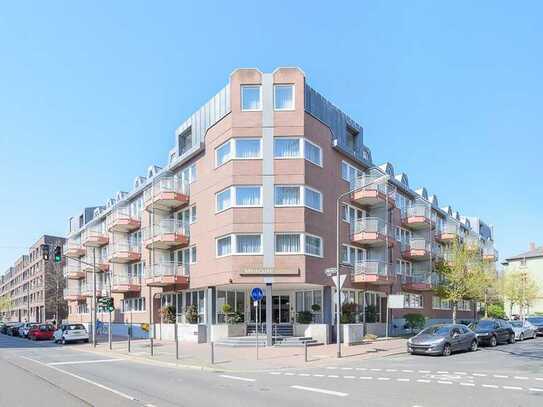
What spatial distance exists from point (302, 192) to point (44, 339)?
29.6 meters

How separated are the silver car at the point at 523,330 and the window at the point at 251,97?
22.1 m

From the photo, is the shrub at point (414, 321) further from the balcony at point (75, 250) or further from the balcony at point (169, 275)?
the balcony at point (75, 250)

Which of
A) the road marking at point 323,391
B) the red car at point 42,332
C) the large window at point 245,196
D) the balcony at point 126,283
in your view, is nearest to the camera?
the road marking at point 323,391

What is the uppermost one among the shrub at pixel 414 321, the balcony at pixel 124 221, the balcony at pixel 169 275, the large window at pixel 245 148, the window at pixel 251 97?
the window at pixel 251 97

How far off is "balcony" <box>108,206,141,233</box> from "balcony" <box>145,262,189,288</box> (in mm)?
9011

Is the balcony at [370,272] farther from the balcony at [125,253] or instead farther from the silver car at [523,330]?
the balcony at [125,253]

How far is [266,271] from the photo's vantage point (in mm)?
29703

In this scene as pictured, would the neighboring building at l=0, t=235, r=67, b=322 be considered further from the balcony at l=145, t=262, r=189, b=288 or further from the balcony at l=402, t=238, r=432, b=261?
the balcony at l=402, t=238, r=432, b=261

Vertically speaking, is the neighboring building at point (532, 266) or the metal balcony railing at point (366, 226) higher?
the metal balcony railing at point (366, 226)

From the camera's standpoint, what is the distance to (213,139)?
33062 mm

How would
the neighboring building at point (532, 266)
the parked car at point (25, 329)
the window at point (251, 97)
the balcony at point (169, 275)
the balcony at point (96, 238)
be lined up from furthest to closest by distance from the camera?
the neighboring building at point (532, 266) < the balcony at point (96, 238) < the parked car at point (25, 329) < the balcony at point (169, 275) < the window at point (251, 97)

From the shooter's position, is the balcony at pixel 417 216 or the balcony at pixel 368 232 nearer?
the balcony at pixel 368 232

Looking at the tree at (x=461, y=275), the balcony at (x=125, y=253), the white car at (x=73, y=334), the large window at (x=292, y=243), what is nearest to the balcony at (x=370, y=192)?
the large window at (x=292, y=243)

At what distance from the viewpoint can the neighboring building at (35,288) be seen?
276 feet
